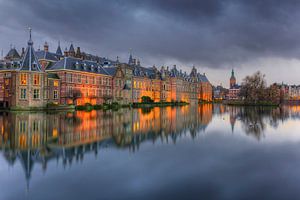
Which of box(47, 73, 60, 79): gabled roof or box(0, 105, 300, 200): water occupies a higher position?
box(47, 73, 60, 79): gabled roof

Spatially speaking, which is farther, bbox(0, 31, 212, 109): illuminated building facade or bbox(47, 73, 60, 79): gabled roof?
bbox(47, 73, 60, 79): gabled roof

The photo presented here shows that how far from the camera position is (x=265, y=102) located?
9850 cm

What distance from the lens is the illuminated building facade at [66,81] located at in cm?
5338

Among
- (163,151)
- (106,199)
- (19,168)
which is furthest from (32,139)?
(106,199)

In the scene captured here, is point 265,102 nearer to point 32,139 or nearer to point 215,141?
point 215,141

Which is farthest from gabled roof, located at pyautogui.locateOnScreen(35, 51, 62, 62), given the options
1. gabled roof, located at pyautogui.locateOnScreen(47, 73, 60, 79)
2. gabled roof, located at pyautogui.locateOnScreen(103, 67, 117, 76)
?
gabled roof, located at pyautogui.locateOnScreen(103, 67, 117, 76)

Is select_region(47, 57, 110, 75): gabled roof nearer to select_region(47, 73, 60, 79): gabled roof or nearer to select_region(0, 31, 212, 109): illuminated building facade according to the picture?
select_region(0, 31, 212, 109): illuminated building facade

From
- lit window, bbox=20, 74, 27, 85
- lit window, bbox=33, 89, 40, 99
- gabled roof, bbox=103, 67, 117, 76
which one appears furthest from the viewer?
gabled roof, bbox=103, 67, 117, 76

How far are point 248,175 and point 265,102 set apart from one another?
95.8 metres

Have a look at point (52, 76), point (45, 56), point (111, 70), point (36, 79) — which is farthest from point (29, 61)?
point (111, 70)

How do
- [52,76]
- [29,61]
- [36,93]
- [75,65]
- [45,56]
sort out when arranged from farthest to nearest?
[75,65] → [45,56] → [52,76] → [29,61] → [36,93]

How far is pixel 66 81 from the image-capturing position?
63.7 metres

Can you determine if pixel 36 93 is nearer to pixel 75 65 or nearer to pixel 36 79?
pixel 36 79

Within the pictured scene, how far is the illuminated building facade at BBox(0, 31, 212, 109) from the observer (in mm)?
53375
